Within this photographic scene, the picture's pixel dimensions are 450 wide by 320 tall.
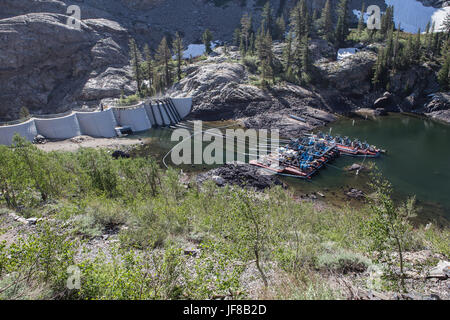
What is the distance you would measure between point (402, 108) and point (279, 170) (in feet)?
134

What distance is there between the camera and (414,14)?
7488 cm

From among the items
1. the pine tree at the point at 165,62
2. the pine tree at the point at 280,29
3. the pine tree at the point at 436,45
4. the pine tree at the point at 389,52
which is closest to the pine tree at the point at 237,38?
the pine tree at the point at 280,29

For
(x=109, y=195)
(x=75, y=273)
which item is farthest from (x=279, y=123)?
(x=75, y=273)

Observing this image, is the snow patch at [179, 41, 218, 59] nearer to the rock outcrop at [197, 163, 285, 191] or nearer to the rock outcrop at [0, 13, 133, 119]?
the rock outcrop at [0, 13, 133, 119]

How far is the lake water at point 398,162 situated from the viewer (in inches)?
893

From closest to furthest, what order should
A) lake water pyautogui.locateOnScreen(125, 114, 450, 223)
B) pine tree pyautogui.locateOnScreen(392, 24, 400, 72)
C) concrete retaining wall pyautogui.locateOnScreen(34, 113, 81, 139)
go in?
lake water pyautogui.locateOnScreen(125, 114, 450, 223) < concrete retaining wall pyautogui.locateOnScreen(34, 113, 81, 139) < pine tree pyautogui.locateOnScreen(392, 24, 400, 72)

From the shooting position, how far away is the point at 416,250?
32.0 feet

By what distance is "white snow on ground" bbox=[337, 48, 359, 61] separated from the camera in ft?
182

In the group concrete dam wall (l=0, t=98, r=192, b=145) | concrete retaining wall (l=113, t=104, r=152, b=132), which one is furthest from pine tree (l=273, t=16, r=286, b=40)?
concrete retaining wall (l=113, t=104, r=152, b=132)

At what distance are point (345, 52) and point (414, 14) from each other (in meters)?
40.0

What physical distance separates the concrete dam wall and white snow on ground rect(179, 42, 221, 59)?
91.0 ft
